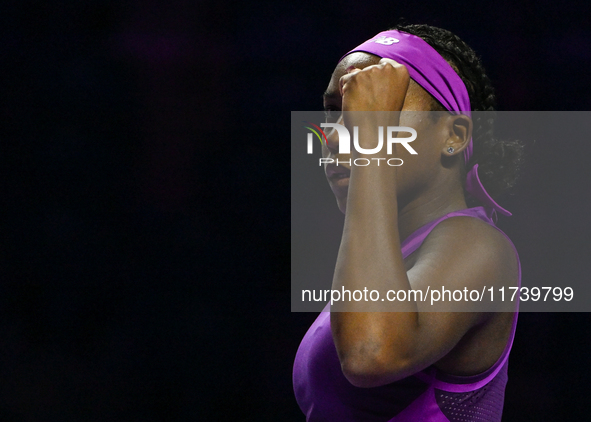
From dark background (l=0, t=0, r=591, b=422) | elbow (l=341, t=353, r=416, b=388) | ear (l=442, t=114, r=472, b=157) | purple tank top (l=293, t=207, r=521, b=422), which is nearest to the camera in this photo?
elbow (l=341, t=353, r=416, b=388)

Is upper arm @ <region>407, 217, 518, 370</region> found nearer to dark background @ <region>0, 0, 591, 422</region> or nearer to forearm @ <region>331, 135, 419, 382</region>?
forearm @ <region>331, 135, 419, 382</region>

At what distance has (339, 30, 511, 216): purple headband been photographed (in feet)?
2.81

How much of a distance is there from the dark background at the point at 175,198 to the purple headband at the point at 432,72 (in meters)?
1.29

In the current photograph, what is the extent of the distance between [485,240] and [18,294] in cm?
205

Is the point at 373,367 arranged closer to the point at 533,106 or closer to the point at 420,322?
the point at 420,322

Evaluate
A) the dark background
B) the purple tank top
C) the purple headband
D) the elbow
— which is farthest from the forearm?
the dark background

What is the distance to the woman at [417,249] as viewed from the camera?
650 millimetres

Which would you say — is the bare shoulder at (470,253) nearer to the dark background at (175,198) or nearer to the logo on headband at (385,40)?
the logo on headband at (385,40)

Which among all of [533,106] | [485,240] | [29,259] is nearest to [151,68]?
[29,259]

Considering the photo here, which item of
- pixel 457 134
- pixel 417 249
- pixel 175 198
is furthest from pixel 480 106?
pixel 175 198

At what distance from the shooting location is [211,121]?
7.52 ft

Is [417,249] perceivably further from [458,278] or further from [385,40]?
[385,40]

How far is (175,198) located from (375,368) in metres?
1.74

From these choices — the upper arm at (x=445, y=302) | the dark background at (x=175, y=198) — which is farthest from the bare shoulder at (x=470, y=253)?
the dark background at (x=175, y=198)
